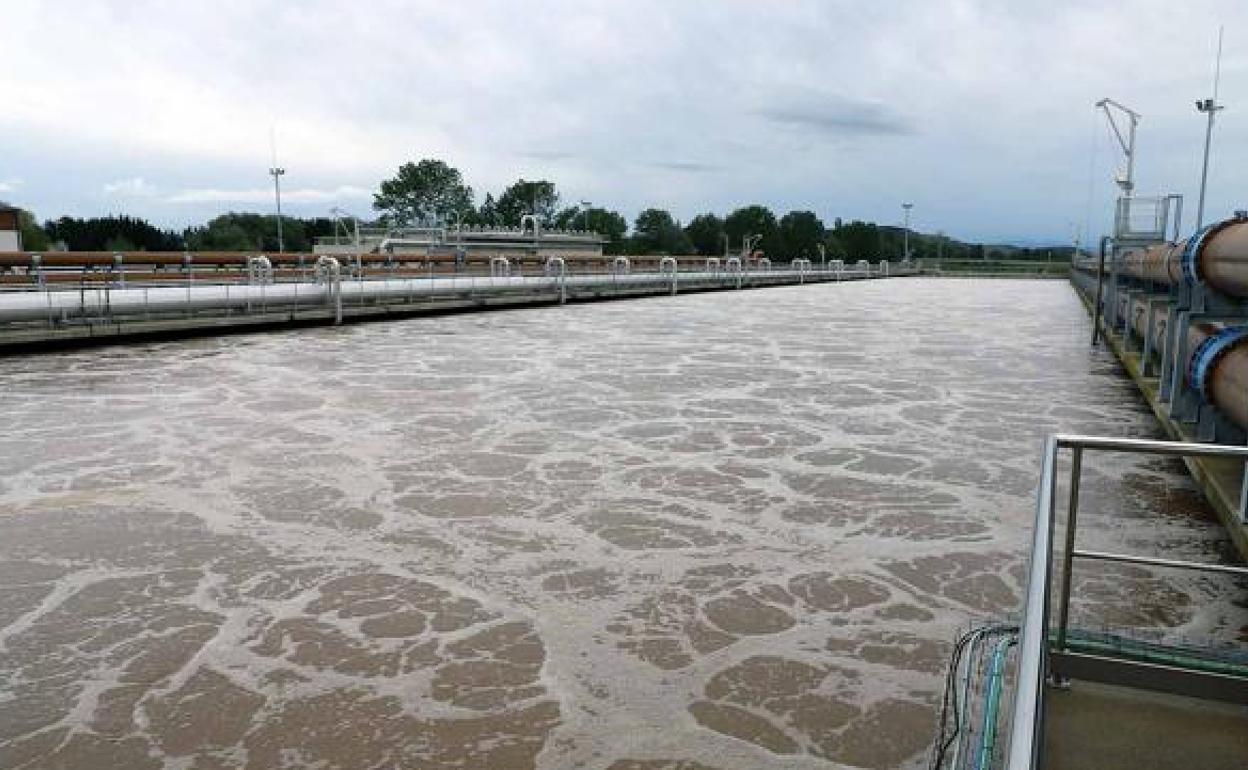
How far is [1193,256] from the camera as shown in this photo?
6.40 metres

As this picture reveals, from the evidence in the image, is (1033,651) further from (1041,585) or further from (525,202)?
(525,202)

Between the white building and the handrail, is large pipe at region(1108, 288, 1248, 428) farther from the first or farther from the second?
the white building

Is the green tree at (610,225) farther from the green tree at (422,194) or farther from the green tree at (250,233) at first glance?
the green tree at (250,233)

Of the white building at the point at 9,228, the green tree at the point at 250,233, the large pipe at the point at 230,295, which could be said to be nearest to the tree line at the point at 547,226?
the green tree at the point at 250,233

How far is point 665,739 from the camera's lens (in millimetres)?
2922

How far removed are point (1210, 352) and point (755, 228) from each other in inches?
4341

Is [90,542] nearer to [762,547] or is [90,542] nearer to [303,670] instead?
[303,670]

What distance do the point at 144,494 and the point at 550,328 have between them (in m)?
11.8

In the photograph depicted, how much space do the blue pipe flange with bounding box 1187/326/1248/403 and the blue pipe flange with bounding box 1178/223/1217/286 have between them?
849 mm

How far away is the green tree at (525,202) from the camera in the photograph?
410ft

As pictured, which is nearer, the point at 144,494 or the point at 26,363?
the point at 144,494

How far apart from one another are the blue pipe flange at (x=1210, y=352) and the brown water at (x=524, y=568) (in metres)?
0.67

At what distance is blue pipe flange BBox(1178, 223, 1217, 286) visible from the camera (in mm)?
6359

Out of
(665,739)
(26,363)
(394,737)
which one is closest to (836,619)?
(665,739)
